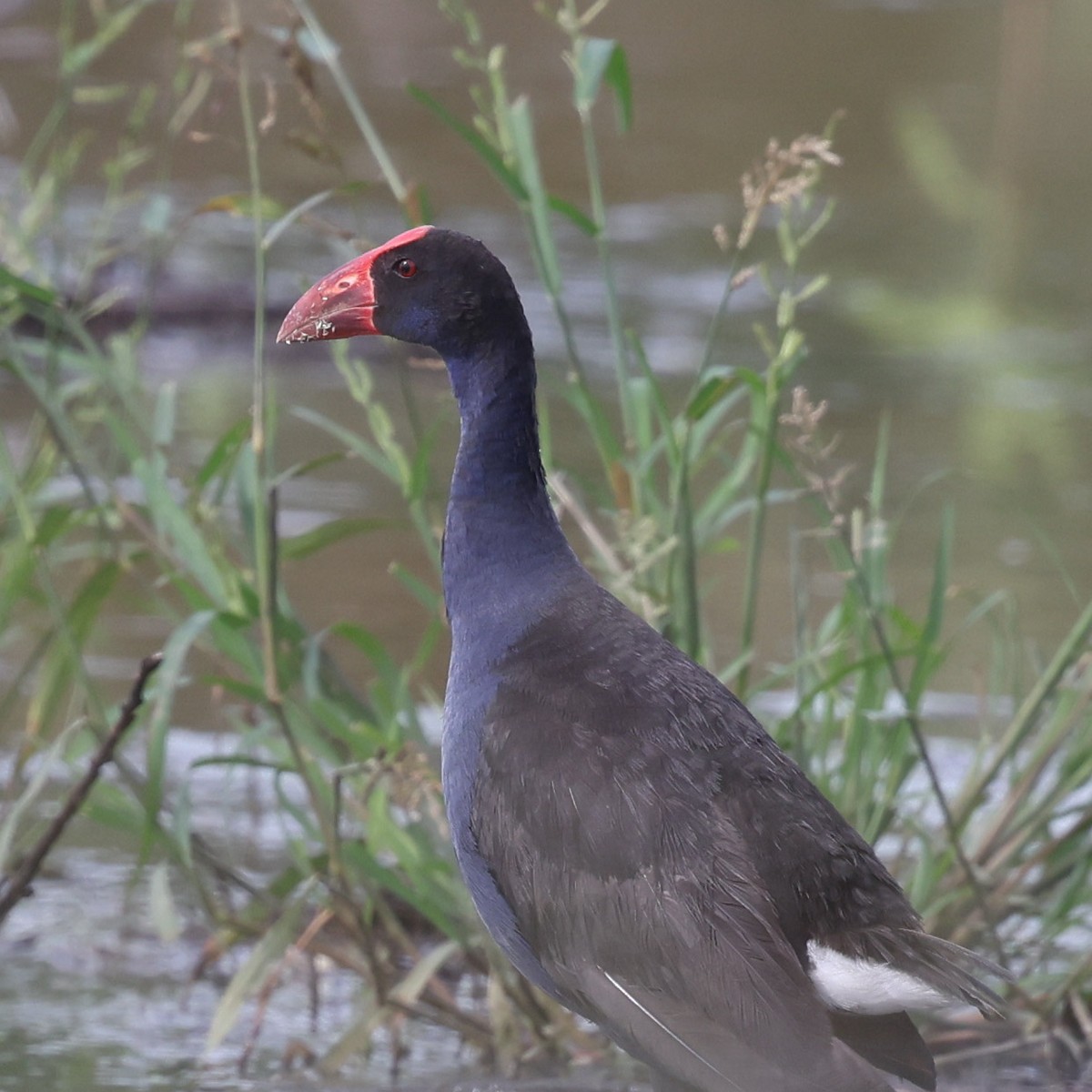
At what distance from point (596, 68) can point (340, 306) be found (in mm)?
594

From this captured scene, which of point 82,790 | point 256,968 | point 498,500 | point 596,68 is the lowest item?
point 256,968

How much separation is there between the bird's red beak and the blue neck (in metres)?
0.14

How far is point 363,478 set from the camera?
5730 millimetres

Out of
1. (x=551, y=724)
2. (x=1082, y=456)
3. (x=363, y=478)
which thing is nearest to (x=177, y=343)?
(x=363, y=478)

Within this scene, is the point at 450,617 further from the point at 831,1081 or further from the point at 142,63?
the point at 142,63

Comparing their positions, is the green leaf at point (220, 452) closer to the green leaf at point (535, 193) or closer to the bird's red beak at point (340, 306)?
the bird's red beak at point (340, 306)

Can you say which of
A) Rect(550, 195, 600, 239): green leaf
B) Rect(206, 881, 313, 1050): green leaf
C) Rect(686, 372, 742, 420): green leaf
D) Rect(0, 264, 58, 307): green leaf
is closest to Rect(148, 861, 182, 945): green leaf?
Rect(206, 881, 313, 1050): green leaf

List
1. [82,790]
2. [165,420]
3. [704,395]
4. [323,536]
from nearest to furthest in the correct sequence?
1. [82,790]
2. [704,395]
3. [323,536]
4. [165,420]

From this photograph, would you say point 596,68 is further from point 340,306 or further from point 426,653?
point 426,653

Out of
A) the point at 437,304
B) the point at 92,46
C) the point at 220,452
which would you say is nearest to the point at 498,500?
the point at 437,304

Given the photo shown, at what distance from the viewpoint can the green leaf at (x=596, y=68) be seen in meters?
3.04

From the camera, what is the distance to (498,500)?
2.71m

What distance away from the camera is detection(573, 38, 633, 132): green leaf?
3.04 metres

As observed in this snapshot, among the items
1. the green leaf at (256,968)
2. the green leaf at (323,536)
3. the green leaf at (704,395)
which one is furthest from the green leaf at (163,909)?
the green leaf at (704,395)
